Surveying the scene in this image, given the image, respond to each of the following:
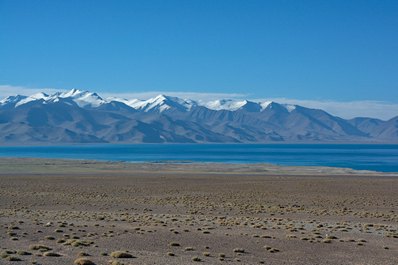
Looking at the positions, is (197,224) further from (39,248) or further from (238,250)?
(39,248)

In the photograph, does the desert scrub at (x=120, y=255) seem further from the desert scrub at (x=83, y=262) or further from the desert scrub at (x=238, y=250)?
the desert scrub at (x=238, y=250)

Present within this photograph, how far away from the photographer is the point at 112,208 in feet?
125

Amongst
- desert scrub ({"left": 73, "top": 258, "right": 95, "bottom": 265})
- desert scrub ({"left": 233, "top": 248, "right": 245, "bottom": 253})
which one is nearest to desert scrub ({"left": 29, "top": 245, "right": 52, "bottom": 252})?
desert scrub ({"left": 73, "top": 258, "right": 95, "bottom": 265})

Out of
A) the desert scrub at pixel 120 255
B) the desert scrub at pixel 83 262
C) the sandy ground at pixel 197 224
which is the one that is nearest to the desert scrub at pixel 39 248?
the sandy ground at pixel 197 224

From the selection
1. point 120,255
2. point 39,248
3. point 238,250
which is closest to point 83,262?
point 120,255

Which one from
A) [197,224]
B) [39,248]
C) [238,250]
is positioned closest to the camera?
[39,248]

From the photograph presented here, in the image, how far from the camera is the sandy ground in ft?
65.1

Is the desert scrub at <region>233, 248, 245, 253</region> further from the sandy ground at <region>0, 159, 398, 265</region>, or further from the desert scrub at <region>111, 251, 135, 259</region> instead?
the desert scrub at <region>111, 251, 135, 259</region>

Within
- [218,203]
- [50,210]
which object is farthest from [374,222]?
[50,210]

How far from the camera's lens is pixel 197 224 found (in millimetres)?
29047

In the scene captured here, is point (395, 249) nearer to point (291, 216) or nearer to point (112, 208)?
point (291, 216)

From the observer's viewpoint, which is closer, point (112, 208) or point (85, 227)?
point (85, 227)

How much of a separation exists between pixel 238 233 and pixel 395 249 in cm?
652

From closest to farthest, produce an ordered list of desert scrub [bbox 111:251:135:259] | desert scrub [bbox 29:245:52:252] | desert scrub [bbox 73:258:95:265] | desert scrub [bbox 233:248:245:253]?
desert scrub [bbox 73:258:95:265]
desert scrub [bbox 111:251:135:259]
desert scrub [bbox 29:245:52:252]
desert scrub [bbox 233:248:245:253]
